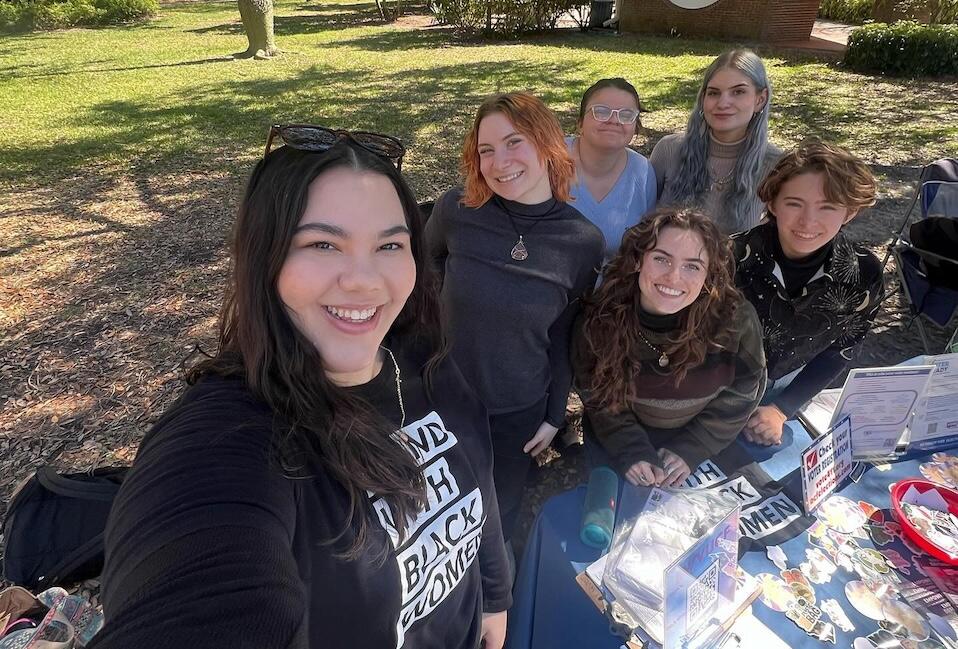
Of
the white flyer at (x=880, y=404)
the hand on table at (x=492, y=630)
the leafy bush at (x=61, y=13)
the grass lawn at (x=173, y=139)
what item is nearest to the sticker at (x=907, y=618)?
the white flyer at (x=880, y=404)

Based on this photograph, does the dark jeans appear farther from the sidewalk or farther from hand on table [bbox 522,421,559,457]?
the sidewalk

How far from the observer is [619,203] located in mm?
2494

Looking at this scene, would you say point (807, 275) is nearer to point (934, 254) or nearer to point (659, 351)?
point (659, 351)

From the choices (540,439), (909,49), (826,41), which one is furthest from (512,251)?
(826,41)

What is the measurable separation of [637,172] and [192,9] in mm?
29051

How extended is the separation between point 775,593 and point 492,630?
827 mm

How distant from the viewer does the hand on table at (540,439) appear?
7.16 feet

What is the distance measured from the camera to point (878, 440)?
1.84 m

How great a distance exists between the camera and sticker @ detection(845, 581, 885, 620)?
4.55ft

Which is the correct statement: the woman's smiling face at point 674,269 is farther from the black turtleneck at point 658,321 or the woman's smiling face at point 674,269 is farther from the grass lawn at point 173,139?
the grass lawn at point 173,139

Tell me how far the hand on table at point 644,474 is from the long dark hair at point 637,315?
0.72 ft

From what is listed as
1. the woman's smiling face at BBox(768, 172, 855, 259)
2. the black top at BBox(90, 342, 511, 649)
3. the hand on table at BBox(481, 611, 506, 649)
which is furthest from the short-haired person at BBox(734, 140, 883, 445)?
the black top at BBox(90, 342, 511, 649)

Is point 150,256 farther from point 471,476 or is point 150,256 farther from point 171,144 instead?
point 471,476

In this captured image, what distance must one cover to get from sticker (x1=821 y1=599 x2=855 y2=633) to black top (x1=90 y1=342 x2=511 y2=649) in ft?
3.21
